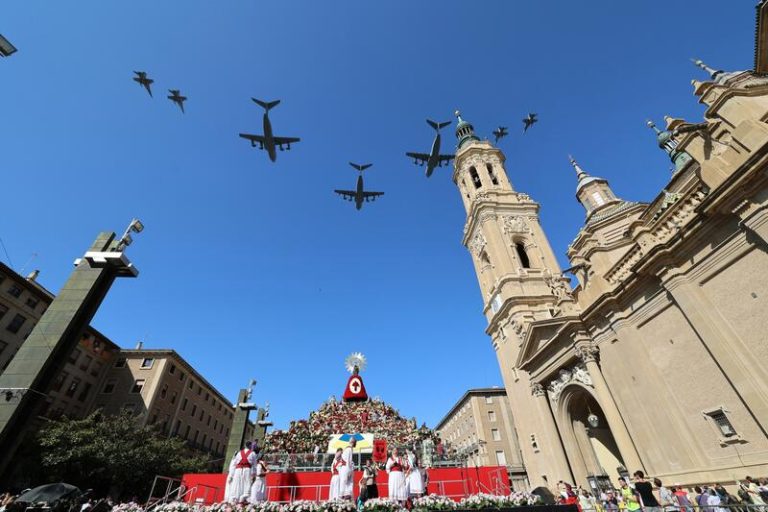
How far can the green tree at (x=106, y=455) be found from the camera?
2731cm

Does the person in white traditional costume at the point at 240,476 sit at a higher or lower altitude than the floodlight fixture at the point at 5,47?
lower

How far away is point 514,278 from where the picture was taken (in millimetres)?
30078

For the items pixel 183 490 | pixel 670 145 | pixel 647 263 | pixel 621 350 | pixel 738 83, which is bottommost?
pixel 183 490

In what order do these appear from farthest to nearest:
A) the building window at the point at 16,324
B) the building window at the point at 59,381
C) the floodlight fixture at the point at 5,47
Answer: the building window at the point at 59,381, the building window at the point at 16,324, the floodlight fixture at the point at 5,47

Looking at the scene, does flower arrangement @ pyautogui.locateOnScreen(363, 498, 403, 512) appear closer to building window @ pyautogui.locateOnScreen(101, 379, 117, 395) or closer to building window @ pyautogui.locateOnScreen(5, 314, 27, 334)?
building window @ pyautogui.locateOnScreen(5, 314, 27, 334)

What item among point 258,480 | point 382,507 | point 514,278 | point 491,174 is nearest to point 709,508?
point 382,507

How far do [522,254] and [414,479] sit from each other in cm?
2804

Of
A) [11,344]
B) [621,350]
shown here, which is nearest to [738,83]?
[621,350]

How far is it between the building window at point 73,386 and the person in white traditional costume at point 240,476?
39.4 metres

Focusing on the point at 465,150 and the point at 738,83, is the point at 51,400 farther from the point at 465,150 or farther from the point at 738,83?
the point at 738,83

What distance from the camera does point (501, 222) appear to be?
34.6 m

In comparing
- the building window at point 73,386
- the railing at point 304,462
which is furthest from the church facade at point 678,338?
the building window at point 73,386

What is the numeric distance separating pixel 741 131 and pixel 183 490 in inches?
1105

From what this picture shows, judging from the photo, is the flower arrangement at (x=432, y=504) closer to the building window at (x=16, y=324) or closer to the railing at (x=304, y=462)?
the railing at (x=304, y=462)
